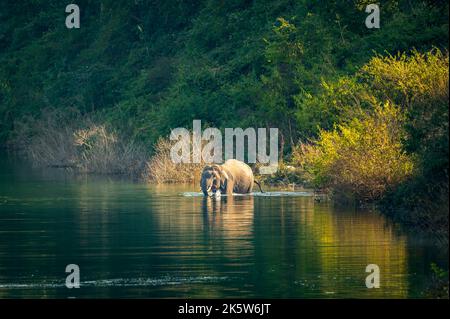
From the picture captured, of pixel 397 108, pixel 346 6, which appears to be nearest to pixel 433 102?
pixel 397 108

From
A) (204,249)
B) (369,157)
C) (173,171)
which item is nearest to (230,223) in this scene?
(369,157)

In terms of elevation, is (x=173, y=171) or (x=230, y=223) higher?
(x=173, y=171)

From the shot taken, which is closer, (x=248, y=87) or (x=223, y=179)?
(x=223, y=179)

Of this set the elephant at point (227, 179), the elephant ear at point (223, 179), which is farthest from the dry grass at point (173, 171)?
the elephant ear at point (223, 179)

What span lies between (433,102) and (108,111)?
38.9 m

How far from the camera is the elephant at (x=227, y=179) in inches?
1373

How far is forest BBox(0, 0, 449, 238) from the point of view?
28719mm

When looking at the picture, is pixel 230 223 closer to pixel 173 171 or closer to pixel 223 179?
pixel 223 179

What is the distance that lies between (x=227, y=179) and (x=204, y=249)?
13.1 metres

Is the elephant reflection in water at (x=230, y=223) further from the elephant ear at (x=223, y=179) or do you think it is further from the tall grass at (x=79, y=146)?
the tall grass at (x=79, y=146)

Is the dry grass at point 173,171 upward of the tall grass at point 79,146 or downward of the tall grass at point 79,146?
downward

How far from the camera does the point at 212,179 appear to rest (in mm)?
34938

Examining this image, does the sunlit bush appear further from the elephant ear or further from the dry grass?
the dry grass

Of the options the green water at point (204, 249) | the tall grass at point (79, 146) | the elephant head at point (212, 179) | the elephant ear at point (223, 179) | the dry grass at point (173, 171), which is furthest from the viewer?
the tall grass at point (79, 146)
